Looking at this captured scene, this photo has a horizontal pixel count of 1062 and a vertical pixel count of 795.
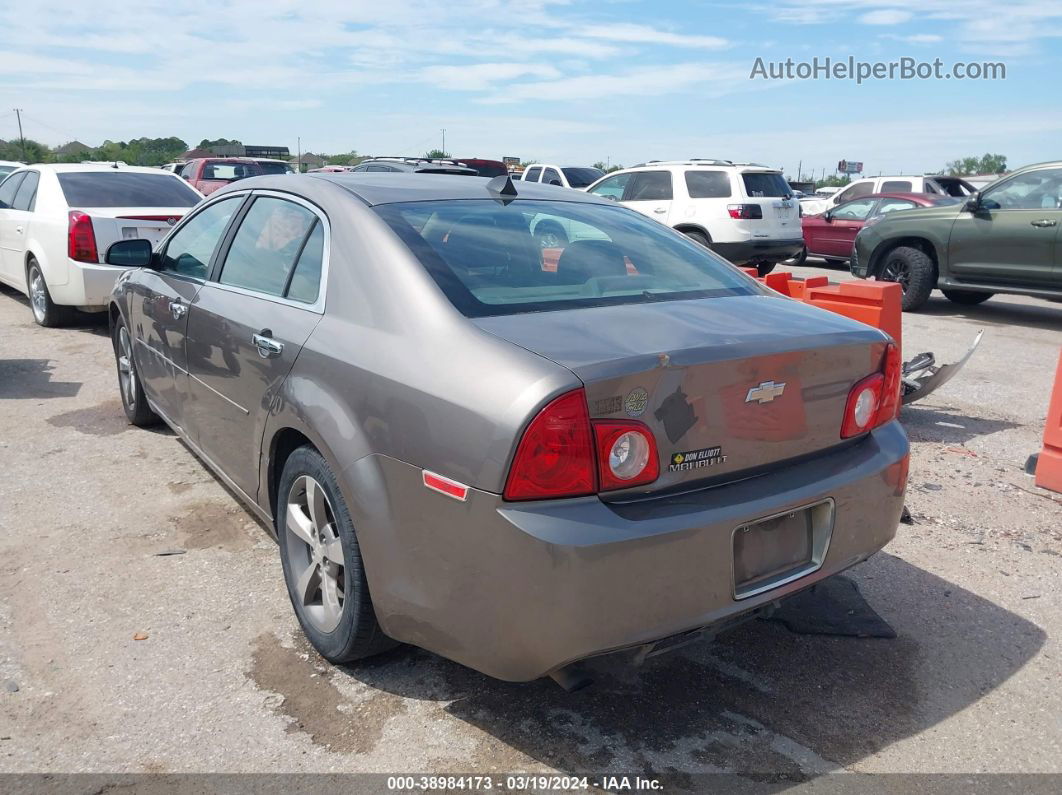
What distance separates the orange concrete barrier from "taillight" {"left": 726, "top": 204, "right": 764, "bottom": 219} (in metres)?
7.47

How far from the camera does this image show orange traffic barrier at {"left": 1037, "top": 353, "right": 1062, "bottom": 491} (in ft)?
15.6

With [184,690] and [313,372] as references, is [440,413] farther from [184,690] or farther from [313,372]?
[184,690]

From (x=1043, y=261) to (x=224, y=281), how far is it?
9.33 meters

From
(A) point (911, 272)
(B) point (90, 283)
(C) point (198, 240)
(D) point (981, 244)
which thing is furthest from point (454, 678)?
(A) point (911, 272)

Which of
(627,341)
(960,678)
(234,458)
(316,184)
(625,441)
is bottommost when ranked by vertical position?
(960,678)

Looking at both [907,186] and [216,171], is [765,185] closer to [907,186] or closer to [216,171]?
[907,186]

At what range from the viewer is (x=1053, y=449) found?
15.8ft

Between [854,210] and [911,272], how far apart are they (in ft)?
17.8

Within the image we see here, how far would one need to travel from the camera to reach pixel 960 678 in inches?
122

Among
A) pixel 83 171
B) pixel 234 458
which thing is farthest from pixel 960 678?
pixel 83 171

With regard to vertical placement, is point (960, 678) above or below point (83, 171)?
below

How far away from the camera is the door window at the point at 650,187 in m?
14.2

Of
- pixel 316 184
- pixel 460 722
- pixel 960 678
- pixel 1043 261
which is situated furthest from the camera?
pixel 1043 261

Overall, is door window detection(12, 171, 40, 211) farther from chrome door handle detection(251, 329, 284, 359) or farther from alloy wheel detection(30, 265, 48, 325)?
chrome door handle detection(251, 329, 284, 359)
